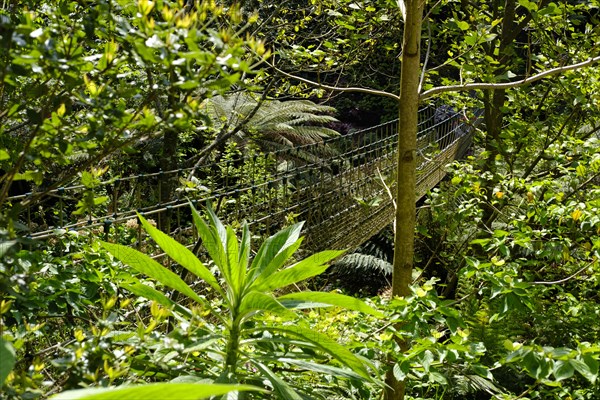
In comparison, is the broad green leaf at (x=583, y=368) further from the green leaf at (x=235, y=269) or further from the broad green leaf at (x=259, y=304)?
the green leaf at (x=235, y=269)

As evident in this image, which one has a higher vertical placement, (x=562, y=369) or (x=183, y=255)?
(x=183, y=255)

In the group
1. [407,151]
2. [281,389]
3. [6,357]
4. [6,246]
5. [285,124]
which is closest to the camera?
[6,357]

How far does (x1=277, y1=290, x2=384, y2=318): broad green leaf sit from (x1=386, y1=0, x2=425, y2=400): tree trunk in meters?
0.60

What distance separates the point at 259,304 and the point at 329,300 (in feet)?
0.53

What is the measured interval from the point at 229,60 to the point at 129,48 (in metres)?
0.27

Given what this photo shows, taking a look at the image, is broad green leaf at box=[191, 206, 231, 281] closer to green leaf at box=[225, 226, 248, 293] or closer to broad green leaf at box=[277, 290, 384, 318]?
green leaf at box=[225, 226, 248, 293]

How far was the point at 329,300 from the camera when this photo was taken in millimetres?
1584

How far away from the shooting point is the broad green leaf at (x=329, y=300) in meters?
1.56

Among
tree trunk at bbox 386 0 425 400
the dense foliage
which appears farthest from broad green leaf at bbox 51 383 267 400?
tree trunk at bbox 386 0 425 400

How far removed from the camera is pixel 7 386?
883mm

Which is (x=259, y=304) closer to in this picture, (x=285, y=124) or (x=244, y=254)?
(x=244, y=254)

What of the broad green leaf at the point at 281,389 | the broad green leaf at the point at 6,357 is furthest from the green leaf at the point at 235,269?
the broad green leaf at the point at 6,357

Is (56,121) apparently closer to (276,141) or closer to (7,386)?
(7,386)

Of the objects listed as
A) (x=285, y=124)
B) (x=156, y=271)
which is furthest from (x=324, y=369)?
(x=285, y=124)
